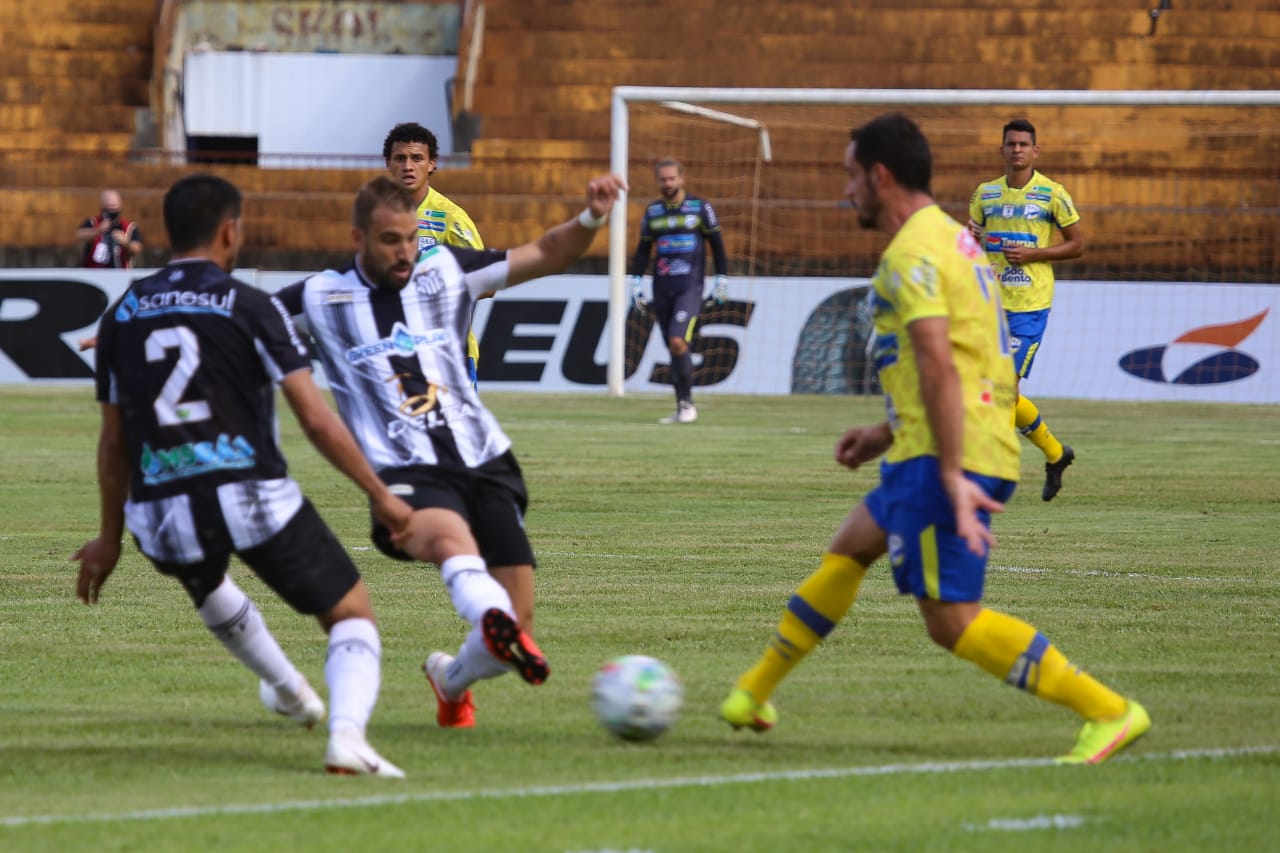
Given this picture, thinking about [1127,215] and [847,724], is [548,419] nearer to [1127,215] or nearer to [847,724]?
[1127,215]

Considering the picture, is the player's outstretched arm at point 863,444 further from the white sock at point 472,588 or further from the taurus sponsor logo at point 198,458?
the taurus sponsor logo at point 198,458

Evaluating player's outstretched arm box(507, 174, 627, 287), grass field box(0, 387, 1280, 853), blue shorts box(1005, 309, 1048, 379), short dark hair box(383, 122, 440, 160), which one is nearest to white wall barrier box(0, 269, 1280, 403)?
blue shorts box(1005, 309, 1048, 379)

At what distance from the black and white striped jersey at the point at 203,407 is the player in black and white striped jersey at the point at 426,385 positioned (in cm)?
56

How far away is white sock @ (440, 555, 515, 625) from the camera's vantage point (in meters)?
5.16

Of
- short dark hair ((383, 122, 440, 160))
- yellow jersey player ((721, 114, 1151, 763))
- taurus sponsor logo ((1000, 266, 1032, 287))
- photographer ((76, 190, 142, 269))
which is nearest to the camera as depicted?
yellow jersey player ((721, 114, 1151, 763))

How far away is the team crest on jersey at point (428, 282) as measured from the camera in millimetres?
5828

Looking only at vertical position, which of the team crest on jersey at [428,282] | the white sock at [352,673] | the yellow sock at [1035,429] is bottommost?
the yellow sock at [1035,429]

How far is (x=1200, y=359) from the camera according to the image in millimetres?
21172

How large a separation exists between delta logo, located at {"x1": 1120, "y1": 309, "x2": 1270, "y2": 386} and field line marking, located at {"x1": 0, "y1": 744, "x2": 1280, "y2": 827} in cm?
1651

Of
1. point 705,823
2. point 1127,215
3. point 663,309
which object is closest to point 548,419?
point 663,309

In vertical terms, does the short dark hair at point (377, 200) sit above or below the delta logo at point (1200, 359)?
above

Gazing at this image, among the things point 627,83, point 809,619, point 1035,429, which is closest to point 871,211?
point 809,619

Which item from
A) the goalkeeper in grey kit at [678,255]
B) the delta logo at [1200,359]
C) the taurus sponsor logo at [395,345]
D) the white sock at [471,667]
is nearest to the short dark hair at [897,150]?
the taurus sponsor logo at [395,345]

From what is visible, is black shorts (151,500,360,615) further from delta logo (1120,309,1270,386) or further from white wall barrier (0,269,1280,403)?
delta logo (1120,309,1270,386)
